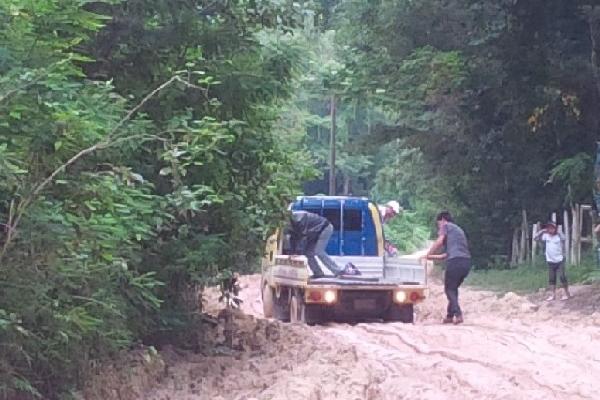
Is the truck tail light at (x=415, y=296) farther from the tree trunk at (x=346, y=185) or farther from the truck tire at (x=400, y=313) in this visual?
the tree trunk at (x=346, y=185)

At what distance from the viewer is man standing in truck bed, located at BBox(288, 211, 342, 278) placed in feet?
61.8

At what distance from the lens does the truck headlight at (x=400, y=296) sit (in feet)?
60.2

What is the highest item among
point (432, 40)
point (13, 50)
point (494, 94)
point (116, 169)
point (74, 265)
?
point (432, 40)

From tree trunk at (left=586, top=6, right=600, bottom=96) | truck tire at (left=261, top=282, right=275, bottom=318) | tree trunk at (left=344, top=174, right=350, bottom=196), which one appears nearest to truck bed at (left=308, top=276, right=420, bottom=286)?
truck tire at (left=261, top=282, right=275, bottom=318)

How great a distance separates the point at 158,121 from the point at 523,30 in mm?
14761

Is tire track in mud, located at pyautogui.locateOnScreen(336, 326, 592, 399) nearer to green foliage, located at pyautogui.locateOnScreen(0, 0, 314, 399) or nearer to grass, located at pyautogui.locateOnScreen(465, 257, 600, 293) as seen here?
green foliage, located at pyautogui.locateOnScreen(0, 0, 314, 399)

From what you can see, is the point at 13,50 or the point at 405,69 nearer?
the point at 13,50

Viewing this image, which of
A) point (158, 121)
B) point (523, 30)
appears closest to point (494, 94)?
point (523, 30)

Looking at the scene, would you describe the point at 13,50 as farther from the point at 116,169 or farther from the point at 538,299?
the point at 538,299

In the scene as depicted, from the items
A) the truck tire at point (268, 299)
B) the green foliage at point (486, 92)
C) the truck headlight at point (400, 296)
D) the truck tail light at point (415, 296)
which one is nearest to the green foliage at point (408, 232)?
the green foliage at point (486, 92)

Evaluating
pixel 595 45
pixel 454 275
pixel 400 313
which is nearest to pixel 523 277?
pixel 595 45

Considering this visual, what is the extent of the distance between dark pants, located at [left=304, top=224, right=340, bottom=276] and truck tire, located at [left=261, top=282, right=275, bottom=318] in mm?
1537

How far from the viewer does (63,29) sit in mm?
9047

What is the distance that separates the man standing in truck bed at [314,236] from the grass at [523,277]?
571 cm
